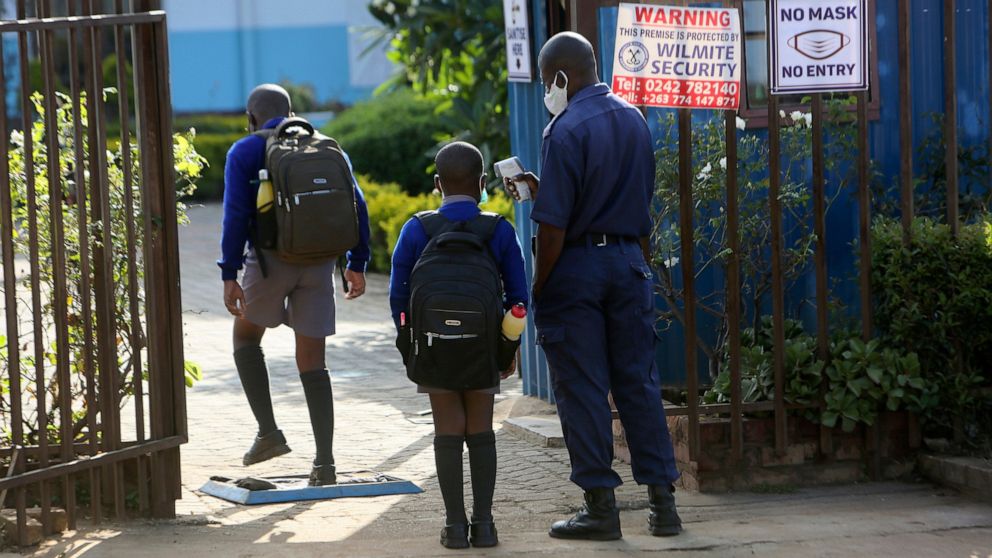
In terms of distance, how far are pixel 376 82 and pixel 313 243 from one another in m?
28.5

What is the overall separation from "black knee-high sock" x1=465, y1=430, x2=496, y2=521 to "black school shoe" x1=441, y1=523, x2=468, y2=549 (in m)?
0.08

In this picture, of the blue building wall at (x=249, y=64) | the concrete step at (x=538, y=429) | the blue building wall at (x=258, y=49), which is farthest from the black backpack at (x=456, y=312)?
the blue building wall at (x=258, y=49)

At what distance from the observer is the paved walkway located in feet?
16.4

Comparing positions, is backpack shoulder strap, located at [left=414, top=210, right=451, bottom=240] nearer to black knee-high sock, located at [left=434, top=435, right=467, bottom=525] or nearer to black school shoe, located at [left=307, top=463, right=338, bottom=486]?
black knee-high sock, located at [left=434, top=435, right=467, bottom=525]

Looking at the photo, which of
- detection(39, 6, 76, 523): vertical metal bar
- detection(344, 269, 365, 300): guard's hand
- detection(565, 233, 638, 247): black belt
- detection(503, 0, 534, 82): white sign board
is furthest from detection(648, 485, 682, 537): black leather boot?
detection(503, 0, 534, 82): white sign board

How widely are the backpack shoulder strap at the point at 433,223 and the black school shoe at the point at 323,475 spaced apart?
5.31 ft

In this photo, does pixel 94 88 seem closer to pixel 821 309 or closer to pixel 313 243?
pixel 313 243

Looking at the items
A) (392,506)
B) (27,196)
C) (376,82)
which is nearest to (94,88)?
(27,196)

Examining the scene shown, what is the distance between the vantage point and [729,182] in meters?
5.77

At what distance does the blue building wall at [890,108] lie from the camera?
22.9 feet

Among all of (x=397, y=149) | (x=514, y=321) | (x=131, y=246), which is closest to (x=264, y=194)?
(x=131, y=246)

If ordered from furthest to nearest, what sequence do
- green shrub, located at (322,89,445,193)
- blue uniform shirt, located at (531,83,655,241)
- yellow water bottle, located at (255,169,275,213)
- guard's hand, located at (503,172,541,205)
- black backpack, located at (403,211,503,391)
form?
green shrub, located at (322,89,445,193) → yellow water bottle, located at (255,169,275,213) → guard's hand, located at (503,172,541,205) → blue uniform shirt, located at (531,83,655,241) → black backpack, located at (403,211,503,391)

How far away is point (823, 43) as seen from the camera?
5.91 metres

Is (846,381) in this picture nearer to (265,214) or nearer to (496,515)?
(496,515)
